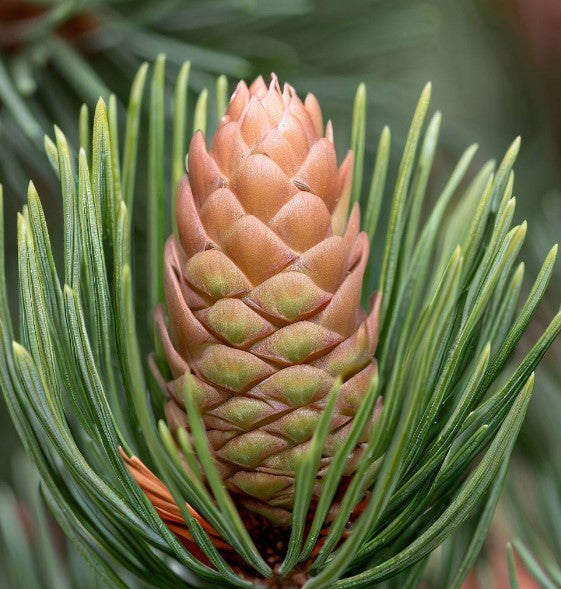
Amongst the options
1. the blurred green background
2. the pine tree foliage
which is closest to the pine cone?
the pine tree foliage

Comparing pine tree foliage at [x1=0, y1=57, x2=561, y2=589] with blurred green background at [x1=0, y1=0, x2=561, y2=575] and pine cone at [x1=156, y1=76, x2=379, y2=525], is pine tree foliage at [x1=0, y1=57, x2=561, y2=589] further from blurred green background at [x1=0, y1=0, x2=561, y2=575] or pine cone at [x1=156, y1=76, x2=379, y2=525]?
blurred green background at [x1=0, y1=0, x2=561, y2=575]

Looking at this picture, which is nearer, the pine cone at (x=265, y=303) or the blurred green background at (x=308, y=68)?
the pine cone at (x=265, y=303)

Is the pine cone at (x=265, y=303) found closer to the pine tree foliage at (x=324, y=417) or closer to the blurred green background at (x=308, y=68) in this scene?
the pine tree foliage at (x=324, y=417)

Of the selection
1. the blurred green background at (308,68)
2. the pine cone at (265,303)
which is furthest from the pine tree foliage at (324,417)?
the blurred green background at (308,68)

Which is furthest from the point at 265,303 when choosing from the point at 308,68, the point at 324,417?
the point at 308,68

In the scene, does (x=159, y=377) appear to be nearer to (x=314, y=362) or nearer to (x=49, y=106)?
(x=314, y=362)

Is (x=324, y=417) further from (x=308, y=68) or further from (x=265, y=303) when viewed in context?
(x=308, y=68)
